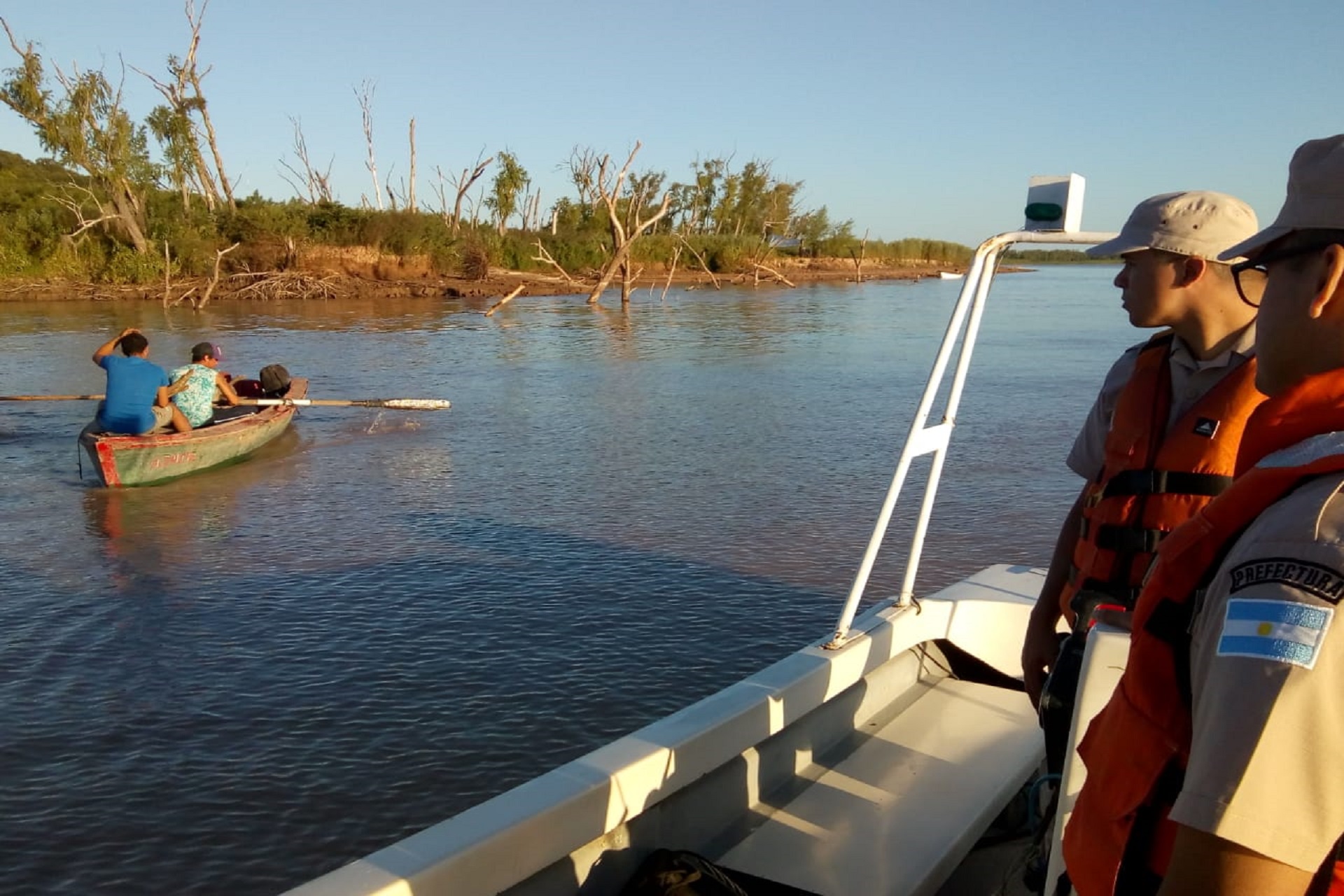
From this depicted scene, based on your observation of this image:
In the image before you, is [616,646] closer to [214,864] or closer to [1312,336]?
[214,864]

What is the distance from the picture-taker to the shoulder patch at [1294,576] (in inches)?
41.1

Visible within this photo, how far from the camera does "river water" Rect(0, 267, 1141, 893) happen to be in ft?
15.2

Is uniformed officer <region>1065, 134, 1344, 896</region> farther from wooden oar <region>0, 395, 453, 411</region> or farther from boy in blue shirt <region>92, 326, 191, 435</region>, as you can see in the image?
wooden oar <region>0, 395, 453, 411</region>

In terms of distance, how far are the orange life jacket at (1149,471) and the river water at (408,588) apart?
2973 mm

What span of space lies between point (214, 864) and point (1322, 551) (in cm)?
422

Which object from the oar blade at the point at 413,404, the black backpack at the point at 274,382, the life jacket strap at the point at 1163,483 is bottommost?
the oar blade at the point at 413,404

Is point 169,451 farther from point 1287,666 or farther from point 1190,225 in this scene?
point 1287,666

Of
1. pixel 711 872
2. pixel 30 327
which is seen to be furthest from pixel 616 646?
pixel 30 327

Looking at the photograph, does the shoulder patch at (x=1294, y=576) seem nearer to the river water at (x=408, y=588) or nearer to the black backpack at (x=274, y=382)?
the river water at (x=408, y=588)

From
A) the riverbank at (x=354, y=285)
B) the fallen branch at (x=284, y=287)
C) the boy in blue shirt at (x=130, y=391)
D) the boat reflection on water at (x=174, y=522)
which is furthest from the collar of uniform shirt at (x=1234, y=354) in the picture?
the fallen branch at (x=284, y=287)

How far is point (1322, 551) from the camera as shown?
3.47 feet

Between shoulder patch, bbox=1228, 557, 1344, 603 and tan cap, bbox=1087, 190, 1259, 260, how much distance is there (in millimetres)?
1629

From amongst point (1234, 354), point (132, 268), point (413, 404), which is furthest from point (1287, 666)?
point (132, 268)

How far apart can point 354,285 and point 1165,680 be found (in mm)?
43572
